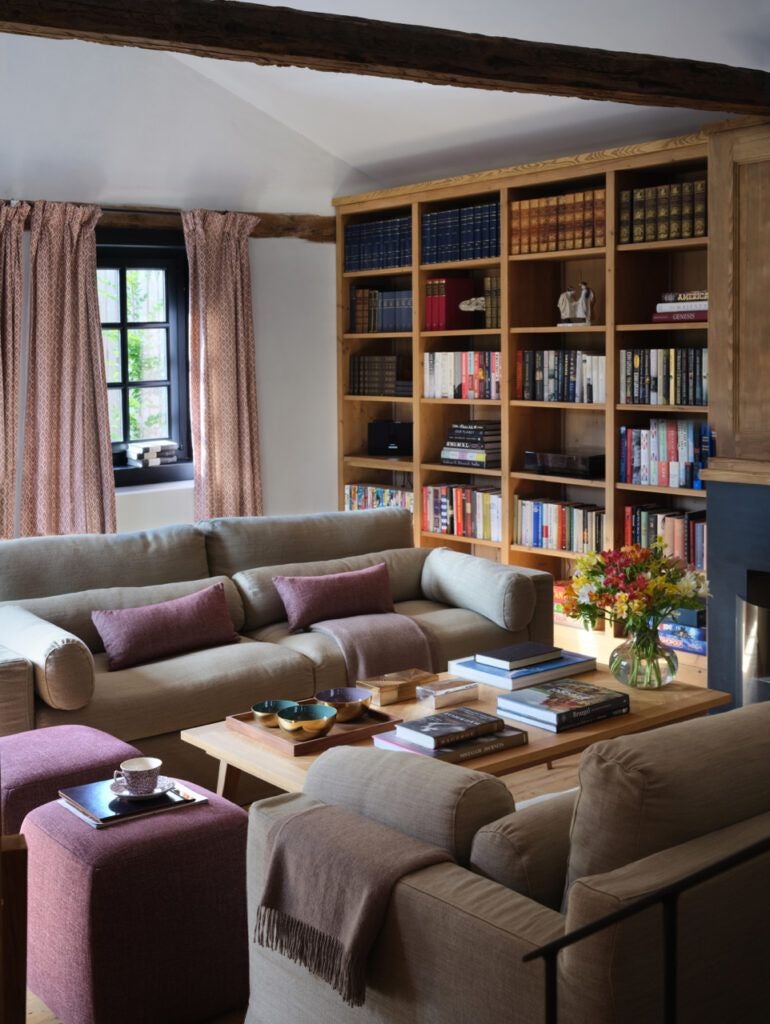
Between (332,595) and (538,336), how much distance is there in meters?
2.10

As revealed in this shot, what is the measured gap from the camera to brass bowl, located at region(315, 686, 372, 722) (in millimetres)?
3531

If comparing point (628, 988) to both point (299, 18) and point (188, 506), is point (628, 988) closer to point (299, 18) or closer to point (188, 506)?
point (299, 18)

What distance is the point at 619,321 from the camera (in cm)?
550

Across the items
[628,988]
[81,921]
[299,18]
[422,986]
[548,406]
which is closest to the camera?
[628,988]

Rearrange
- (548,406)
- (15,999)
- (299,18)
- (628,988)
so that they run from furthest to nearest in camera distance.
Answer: (548,406) → (299,18) → (15,999) → (628,988)

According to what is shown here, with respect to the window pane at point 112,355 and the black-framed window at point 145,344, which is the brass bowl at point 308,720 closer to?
the black-framed window at point 145,344

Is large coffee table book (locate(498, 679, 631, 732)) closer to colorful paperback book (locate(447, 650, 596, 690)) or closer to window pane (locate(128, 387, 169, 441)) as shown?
colorful paperback book (locate(447, 650, 596, 690))

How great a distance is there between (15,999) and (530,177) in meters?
4.49

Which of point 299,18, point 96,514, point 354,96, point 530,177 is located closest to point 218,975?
point 299,18

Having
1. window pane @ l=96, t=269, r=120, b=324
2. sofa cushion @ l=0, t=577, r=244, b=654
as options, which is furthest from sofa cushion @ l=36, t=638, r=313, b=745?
window pane @ l=96, t=269, r=120, b=324

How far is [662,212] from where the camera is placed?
5.27 m

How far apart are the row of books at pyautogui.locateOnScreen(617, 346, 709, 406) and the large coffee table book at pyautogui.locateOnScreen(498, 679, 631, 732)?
1.86m

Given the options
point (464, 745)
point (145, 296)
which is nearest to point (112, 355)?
point (145, 296)

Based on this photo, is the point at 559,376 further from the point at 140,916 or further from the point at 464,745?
the point at 140,916
